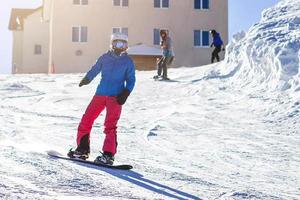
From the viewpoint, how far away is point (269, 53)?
14.5 m

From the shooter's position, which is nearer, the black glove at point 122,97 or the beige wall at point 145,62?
the black glove at point 122,97

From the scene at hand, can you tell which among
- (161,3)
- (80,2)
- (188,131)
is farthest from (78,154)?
(161,3)

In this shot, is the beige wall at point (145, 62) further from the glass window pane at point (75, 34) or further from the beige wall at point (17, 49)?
the beige wall at point (17, 49)

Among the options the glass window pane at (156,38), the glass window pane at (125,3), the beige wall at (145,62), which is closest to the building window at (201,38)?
the glass window pane at (156,38)

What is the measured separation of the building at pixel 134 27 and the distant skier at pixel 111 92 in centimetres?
2767

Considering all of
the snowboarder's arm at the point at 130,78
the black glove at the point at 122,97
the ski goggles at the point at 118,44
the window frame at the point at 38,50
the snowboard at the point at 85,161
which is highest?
the window frame at the point at 38,50

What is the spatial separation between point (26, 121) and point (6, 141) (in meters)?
3.17

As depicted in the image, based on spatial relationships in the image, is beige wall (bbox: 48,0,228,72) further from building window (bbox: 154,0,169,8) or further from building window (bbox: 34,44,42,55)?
building window (bbox: 34,44,42,55)

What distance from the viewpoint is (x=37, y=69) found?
44688mm

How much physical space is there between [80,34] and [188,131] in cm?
2667

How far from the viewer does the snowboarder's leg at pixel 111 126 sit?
6090 millimetres

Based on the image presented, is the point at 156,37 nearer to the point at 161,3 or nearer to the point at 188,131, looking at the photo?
the point at 161,3

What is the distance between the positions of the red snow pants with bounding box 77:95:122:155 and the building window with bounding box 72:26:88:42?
1168 inches

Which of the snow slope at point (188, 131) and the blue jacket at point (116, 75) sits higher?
the blue jacket at point (116, 75)
